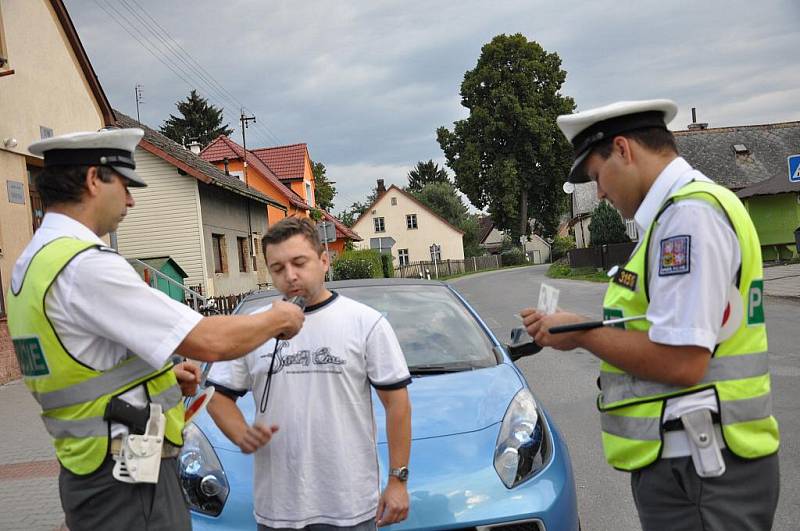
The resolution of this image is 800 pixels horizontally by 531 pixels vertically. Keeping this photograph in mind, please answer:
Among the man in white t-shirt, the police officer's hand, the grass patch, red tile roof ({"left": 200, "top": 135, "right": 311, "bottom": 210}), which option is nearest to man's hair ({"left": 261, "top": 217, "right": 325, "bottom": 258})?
the man in white t-shirt

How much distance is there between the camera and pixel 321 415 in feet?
8.38

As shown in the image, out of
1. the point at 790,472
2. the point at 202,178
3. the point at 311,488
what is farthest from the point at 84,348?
the point at 202,178

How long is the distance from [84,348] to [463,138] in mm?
55738

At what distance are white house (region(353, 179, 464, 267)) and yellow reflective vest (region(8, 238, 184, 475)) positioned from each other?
64498mm

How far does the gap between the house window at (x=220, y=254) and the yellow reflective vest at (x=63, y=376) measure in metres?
23.9

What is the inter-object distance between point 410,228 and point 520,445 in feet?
211

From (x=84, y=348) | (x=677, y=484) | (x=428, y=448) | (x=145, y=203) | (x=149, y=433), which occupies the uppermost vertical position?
(x=145, y=203)

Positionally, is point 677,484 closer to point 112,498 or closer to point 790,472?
point 112,498

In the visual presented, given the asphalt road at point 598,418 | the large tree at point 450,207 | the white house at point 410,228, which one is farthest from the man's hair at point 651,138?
the large tree at point 450,207

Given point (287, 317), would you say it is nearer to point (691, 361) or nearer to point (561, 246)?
point (691, 361)

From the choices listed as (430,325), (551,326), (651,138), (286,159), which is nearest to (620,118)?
(651,138)

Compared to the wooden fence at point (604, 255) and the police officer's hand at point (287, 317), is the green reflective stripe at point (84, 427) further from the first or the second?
the wooden fence at point (604, 255)

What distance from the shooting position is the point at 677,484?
193cm

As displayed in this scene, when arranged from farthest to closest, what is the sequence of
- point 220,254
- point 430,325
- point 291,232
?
point 220,254, point 430,325, point 291,232
